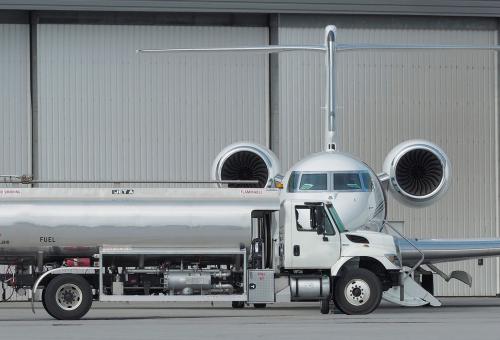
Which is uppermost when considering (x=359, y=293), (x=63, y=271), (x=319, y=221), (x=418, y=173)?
(x=418, y=173)

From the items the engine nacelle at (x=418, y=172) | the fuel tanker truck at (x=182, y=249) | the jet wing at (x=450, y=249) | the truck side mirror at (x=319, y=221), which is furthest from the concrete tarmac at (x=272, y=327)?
the engine nacelle at (x=418, y=172)

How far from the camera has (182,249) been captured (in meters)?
21.8

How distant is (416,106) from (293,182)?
1056cm

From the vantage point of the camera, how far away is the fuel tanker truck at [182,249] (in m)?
21.2

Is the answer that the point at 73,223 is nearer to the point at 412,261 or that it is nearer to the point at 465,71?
the point at 412,261

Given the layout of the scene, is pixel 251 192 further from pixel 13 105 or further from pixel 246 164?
pixel 13 105

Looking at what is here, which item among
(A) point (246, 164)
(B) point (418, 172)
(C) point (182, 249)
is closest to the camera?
(C) point (182, 249)

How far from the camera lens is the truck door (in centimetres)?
2222

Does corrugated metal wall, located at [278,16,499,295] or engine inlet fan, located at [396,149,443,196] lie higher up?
corrugated metal wall, located at [278,16,499,295]

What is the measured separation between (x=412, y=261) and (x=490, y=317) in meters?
6.91

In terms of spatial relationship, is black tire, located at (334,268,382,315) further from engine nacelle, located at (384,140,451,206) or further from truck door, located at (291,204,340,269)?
engine nacelle, located at (384,140,451,206)

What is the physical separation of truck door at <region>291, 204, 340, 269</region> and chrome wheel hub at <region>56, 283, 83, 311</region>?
420 centimetres

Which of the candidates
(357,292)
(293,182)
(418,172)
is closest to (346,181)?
(293,182)

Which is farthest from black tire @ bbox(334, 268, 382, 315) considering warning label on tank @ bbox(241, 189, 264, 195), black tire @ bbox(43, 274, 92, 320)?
black tire @ bbox(43, 274, 92, 320)
